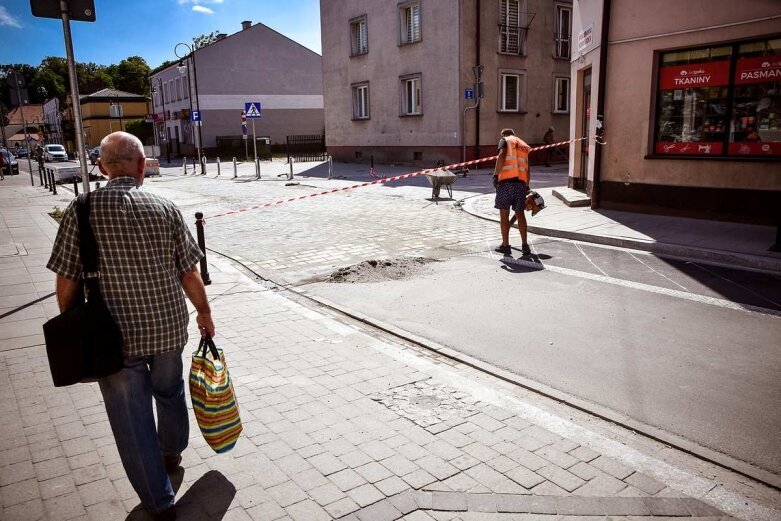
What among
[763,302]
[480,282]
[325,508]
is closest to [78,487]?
[325,508]

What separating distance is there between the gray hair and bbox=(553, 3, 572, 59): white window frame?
27234 millimetres

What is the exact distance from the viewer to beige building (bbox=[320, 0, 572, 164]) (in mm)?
24781

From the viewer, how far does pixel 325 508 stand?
3135 millimetres

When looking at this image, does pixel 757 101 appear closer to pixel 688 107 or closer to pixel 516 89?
pixel 688 107

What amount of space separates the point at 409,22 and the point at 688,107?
60.9ft

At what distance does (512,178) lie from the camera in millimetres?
9016

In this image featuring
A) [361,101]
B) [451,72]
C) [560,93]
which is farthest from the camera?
[361,101]

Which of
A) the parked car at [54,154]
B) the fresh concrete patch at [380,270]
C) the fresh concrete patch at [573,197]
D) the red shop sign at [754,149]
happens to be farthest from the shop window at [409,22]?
the parked car at [54,154]

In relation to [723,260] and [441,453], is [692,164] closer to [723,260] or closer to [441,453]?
[723,260]

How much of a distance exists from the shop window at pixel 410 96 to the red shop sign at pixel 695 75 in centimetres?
1633

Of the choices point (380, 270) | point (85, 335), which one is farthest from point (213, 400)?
point (380, 270)

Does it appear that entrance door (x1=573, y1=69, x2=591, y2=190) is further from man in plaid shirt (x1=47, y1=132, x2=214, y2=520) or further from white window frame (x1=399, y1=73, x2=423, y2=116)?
man in plaid shirt (x1=47, y1=132, x2=214, y2=520)

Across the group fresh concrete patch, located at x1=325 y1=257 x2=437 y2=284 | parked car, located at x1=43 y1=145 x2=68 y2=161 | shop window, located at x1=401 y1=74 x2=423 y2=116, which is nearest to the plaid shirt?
fresh concrete patch, located at x1=325 y1=257 x2=437 y2=284

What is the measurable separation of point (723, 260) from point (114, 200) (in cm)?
824
